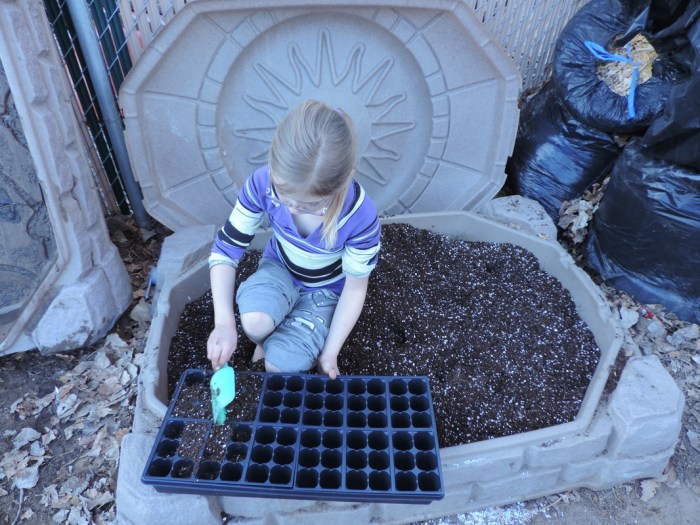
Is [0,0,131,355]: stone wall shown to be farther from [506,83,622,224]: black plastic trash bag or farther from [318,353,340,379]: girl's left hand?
[506,83,622,224]: black plastic trash bag

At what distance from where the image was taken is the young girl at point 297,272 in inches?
47.9

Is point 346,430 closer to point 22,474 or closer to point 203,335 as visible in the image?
point 203,335

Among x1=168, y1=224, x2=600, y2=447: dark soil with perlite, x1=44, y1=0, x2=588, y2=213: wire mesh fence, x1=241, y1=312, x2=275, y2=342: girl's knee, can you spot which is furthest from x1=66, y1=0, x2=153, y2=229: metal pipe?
x1=241, y1=312, x2=275, y2=342: girl's knee

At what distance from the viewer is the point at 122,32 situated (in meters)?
1.73

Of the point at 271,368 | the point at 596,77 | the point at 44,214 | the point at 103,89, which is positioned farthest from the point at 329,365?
the point at 596,77

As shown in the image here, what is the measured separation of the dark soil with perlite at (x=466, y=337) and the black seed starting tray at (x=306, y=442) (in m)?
0.17

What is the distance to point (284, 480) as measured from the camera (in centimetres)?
110

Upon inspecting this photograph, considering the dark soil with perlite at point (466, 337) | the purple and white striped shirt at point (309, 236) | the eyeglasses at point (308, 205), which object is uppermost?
the eyeglasses at point (308, 205)

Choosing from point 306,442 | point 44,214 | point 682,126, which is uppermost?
point 682,126

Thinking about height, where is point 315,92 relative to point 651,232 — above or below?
above

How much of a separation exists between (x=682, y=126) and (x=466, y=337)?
910 millimetres

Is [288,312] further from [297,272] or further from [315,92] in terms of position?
[315,92]

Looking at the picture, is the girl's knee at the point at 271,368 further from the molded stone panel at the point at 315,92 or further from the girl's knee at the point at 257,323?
the molded stone panel at the point at 315,92

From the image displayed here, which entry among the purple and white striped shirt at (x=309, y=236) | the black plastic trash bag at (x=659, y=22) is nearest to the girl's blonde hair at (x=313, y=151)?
the purple and white striped shirt at (x=309, y=236)
